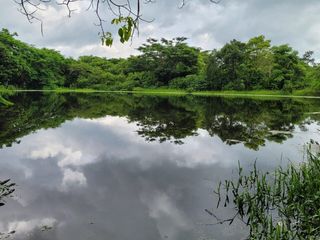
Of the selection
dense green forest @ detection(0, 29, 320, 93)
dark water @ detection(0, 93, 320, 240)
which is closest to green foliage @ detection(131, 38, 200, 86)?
dense green forest @ detection(0, 29, 320, 93)

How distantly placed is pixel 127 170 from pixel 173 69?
1993 inches

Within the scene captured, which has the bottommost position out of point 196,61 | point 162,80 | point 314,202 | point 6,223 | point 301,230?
point 6,223

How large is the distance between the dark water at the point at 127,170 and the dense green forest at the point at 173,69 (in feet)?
109

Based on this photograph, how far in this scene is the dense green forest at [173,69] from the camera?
4812 centimetres

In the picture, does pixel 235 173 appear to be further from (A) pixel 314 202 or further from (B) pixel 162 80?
(B) pixel 162 80

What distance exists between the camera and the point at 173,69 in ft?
190

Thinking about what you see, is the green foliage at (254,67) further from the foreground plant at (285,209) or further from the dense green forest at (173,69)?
the foreground plant at (285,209)

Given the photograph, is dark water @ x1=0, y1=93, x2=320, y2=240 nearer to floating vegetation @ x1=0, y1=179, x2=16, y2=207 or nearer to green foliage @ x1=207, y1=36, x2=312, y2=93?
floating vegetation @ x1=0, y1=179, x2=16, y2=207

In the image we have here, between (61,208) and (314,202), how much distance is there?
4227mm

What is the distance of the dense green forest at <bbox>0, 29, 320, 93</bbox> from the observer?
48125 mm

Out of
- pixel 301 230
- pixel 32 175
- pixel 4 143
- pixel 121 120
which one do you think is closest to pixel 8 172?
pixel 32 175

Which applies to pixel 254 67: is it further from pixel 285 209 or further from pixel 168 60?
pixel 285 209

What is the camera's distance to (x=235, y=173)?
8117 mm

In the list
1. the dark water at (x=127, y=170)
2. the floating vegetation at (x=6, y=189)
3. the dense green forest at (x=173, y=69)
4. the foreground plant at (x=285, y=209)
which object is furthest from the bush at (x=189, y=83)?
the foreground plant at (x=285, y=209)
